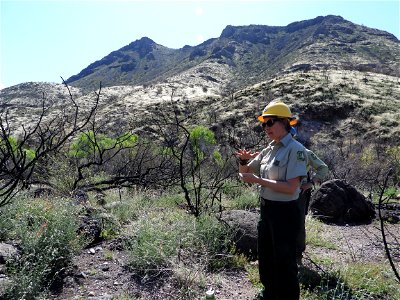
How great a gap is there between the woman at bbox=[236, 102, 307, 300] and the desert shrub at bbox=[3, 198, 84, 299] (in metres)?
2.07

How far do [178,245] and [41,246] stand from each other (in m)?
1.55

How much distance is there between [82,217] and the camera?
5305 millimetres

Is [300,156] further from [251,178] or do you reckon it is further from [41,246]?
[41,246]

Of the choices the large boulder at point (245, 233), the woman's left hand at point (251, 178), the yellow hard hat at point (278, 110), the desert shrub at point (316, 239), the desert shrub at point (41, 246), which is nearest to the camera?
the woman's left hand at point (251, 178)

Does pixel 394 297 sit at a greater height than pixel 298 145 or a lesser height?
lesser

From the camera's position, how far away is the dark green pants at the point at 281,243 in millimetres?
3041

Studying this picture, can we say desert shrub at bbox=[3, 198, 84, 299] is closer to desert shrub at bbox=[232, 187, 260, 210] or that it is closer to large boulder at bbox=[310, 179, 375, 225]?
desert shrub at bbox=[232, 187, 260, 210]

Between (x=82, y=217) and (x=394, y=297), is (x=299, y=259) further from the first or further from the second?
(x=82, y=217)

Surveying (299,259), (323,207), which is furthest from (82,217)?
(323,207)

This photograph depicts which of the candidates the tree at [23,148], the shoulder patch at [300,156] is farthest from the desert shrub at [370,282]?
the tree at [23,148]

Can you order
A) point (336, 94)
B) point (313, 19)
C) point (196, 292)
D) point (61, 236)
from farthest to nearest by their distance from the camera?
point (313, 19), point (336, 94), point (61, 236), point (196, 292)

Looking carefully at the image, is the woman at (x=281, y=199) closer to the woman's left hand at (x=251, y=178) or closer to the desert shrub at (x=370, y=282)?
the woman's left hand at (x=251, y=178)

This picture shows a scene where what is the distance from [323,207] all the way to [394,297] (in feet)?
13.4

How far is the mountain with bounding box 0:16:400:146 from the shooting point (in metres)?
29.4
